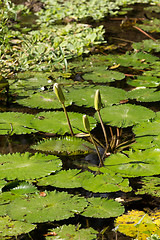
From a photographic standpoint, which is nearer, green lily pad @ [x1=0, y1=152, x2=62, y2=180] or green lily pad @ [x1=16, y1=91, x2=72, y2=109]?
green lily pad @ [x1=0, y1=152, x2=62, y2=180]

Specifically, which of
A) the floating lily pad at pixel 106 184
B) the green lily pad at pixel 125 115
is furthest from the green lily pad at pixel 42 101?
the floating lily pad at pixel 106 184

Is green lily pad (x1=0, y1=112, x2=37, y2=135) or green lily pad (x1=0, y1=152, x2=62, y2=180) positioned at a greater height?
green lily pad (x1=0, y1=152, x2=62, y2=180)

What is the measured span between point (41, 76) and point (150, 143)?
1.47 m

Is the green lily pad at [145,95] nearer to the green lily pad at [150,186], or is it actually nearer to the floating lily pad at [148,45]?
the green lily pad at [150,186]

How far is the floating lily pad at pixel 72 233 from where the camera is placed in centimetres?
136

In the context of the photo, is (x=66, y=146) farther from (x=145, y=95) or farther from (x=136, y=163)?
(x=145, y=95)

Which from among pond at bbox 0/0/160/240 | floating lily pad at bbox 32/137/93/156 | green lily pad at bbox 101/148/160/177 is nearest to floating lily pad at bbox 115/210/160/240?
pond at bbox 0/0/160/240

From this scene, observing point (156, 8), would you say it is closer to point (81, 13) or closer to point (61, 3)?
point (81, 13)

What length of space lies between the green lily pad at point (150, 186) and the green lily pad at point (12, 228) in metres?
0.54

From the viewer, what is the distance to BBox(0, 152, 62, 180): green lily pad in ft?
5.65

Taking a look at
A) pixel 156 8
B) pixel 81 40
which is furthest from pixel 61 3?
pixel 81 40

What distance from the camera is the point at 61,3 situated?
246 inches

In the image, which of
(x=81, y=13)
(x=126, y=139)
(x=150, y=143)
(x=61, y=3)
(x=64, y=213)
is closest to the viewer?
(x=64, y=213)

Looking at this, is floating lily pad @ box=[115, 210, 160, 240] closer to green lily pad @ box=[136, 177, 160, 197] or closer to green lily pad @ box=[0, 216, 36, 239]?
green lily pad @ box=[136, 177, 160, 197]
